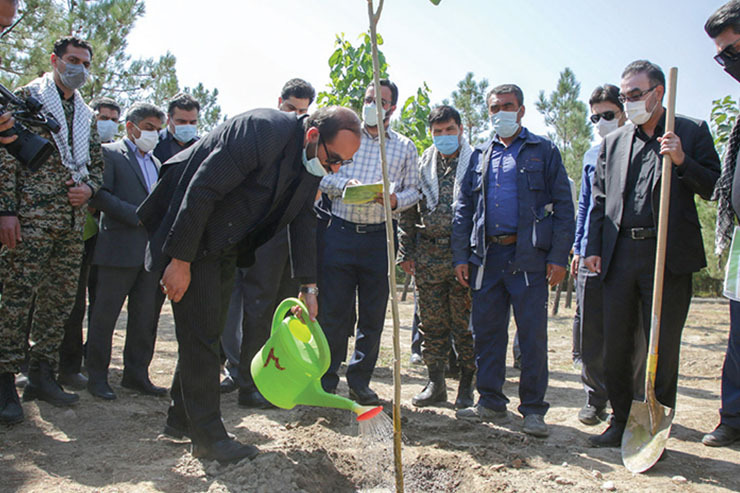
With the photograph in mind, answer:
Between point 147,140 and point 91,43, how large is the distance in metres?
8.29

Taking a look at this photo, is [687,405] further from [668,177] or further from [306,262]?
[306,262]

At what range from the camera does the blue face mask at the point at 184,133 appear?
16.2 feet

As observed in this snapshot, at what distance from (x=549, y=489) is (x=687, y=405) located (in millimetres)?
2293

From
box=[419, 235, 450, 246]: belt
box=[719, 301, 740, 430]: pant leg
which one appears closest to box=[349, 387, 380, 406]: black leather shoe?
box=[419, 235, 450, 246]: belt

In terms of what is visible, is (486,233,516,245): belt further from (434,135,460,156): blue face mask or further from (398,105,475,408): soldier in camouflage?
(434,135,460,156): blue face mask

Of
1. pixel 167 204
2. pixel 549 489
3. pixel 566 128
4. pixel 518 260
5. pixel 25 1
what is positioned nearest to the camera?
pixel 549 489

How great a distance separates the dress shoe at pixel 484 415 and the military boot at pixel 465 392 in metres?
0.27

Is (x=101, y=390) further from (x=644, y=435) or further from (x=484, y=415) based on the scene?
(x=644, y=435)

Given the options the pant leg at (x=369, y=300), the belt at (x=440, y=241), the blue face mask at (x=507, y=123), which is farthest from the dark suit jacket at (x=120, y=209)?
the blue face mask at (x=507, y=123)

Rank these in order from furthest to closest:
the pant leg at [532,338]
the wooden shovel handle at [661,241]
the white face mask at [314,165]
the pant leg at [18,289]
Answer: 1. the pant leg at [532,338]
2. the pant leg at [18,289]
3. the wooden shovel handle at [661,241]
4. the white face mask at [314,165]

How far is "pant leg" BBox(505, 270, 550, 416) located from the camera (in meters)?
3.72

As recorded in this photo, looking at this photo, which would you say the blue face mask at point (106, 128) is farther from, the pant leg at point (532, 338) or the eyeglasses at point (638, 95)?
the eyeglasses at point (638, 95)

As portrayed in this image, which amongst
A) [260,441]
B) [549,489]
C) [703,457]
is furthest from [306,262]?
[703,457]

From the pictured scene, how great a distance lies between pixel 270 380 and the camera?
279cm
